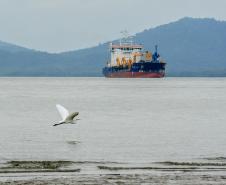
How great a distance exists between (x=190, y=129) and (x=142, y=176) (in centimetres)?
2560

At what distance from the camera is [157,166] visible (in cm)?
2867

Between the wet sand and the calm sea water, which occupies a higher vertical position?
the wet sand

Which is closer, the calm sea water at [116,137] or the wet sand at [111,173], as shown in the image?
the wet sand at [111,173]

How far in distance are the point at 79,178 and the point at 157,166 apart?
5.08 m

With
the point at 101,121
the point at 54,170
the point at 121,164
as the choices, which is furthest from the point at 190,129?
the point at 54,170

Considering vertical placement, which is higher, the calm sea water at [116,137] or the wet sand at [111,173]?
the wet sand at [111,173]

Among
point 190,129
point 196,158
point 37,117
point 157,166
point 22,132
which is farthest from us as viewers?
point 37,117

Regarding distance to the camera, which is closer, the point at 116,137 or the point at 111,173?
the point at 111,173

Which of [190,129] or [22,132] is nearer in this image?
[22,132]

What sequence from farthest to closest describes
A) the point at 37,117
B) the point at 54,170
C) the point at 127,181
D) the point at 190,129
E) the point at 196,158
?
the point at 37,117 → the point at 190,129 → the point at 196,158 → the point at 54,170 → the point at 127,181

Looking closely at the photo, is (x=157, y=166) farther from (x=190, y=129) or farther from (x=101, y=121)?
(x=101, y=121)

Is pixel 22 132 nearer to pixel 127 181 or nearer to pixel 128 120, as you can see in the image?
pixel 128 120

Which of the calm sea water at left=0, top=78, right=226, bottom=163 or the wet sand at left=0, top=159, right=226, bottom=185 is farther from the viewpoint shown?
the calm sea water at left=0, top=78, right=226, bottom=163

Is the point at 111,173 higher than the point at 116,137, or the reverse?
the point at 111,173
